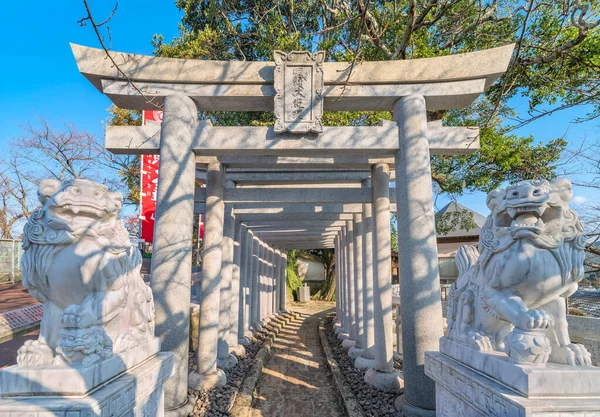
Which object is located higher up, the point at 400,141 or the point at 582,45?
the point at 582,45

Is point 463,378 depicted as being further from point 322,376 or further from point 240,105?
point 322,376

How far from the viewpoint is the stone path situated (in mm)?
5844

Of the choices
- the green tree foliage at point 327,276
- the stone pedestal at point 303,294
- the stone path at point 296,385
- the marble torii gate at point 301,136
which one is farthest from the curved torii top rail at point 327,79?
the stone pedestal at point 303,294

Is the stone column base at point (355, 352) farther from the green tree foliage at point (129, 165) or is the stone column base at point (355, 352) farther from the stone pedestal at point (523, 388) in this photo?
the green tree foliage at point (129, 165)

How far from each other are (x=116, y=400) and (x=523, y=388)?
286 cm

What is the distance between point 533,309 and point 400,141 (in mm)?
3076

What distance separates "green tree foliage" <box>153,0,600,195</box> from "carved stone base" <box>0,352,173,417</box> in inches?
277

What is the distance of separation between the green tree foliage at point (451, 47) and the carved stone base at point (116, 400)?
23.1 feet

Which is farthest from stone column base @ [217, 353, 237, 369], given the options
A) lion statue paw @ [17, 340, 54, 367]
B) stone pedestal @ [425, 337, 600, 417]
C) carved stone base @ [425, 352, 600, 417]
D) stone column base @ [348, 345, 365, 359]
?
stone pedestal @ [425, 337, 600, 417]

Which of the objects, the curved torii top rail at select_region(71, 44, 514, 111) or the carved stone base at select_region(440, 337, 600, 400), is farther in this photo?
the curved torii top rail at select_region(71, 44, 514, 111)

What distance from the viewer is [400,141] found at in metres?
5.15

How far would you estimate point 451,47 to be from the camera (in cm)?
903

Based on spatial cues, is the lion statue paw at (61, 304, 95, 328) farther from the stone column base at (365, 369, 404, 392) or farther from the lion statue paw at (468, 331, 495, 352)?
the stone column base at (365, 369, 404, 392)

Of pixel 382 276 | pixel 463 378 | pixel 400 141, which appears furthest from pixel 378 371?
pixel 400 141
